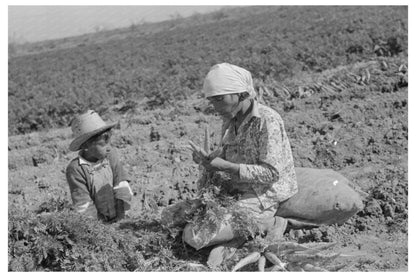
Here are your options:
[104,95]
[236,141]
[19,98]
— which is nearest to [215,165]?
[236,141]

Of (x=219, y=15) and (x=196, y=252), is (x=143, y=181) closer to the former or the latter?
(x=196, y=252)

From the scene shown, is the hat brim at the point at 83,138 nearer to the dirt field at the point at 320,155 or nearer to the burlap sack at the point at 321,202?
the dirt field at the point at 320,155

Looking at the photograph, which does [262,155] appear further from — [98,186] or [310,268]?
[98,186]

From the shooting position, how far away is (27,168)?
6578mm

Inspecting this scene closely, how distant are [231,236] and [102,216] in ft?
3.38

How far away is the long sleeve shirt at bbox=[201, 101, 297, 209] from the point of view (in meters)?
3.69

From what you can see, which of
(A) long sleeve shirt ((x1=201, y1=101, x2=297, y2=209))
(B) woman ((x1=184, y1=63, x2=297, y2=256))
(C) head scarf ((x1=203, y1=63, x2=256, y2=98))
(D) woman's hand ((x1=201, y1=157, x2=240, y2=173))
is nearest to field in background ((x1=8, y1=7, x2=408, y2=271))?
(B) woman ((x1=184, y1=63, x2=297, y2=256))

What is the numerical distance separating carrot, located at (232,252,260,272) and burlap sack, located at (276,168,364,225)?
50 cm

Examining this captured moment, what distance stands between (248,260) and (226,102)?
96 cm

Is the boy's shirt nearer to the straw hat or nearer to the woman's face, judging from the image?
the straw hat

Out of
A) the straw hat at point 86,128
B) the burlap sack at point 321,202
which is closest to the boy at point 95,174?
the straw hat at point 86,128

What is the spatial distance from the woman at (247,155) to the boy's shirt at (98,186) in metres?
0.64

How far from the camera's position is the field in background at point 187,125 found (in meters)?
3.60

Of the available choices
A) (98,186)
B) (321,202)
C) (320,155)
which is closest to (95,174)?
(98,186)
